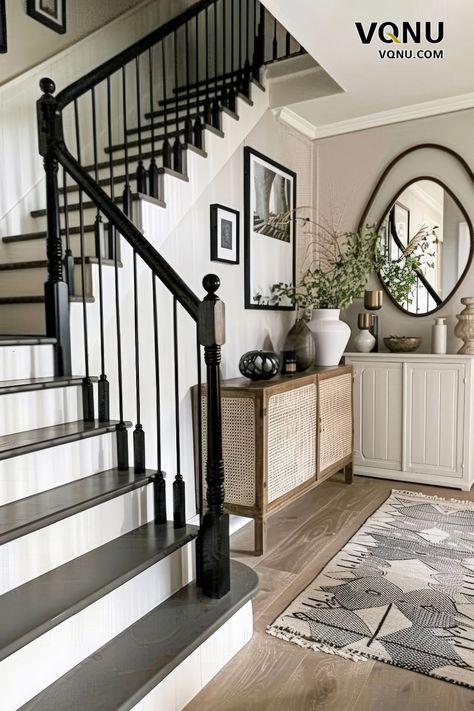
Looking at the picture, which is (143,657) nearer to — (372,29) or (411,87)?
(372,29)

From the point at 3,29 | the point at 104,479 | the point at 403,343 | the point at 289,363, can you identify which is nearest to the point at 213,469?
the point at 104,479

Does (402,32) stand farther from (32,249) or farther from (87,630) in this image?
(87,630)

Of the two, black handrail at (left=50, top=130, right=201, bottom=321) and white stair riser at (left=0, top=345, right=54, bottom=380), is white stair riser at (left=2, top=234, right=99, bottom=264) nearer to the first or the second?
black handrail at (left=50, top=130, right=201, bottom=321)

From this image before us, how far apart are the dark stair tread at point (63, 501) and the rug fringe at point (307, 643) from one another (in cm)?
76

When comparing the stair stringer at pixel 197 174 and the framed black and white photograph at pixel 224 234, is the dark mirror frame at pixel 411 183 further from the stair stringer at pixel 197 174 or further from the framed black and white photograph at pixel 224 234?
the framed black and white photograph at pixel 224 234

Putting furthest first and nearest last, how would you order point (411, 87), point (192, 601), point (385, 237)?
point (385, 237) → point (411, 87) → point (192, 601)

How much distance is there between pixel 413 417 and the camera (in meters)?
3.87

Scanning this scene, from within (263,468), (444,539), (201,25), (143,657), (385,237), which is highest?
(201,25)

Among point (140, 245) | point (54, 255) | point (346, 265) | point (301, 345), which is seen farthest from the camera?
point (346, 265)

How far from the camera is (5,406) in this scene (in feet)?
6.58

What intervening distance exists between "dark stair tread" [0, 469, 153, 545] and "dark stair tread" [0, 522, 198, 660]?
0.16 metres

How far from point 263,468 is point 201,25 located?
3772 mm

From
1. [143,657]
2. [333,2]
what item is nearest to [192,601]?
[143,657]

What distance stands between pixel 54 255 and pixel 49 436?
878mm
